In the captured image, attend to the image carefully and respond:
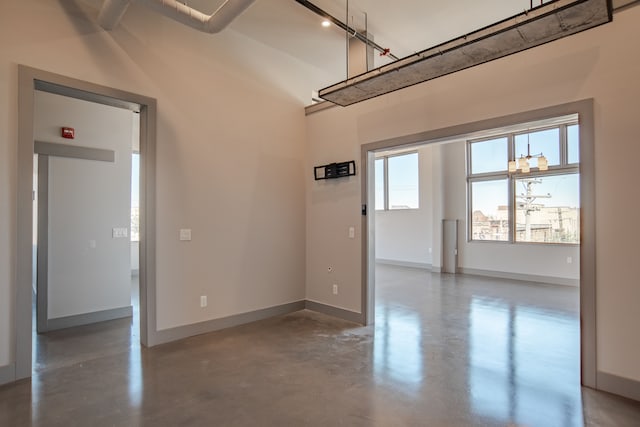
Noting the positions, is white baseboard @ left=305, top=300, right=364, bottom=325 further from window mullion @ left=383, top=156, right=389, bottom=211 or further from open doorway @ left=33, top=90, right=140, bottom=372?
window mullion @ left=383, top=156, right=389, bottom=211

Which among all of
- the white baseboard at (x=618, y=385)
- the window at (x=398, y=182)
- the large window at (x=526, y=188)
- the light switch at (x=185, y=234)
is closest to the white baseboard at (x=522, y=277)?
the large window at (x=526, y=188)

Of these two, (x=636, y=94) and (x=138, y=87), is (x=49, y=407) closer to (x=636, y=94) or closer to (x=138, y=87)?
(x=138, y=87)

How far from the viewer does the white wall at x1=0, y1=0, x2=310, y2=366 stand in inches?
112

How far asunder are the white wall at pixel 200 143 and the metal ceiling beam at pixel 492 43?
4.95 ft

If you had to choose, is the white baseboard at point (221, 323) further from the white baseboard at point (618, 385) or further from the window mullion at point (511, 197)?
the window mullion at point (511, 197)

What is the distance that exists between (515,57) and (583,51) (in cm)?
51

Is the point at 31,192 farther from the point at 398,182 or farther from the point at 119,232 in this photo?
the point at 398,182

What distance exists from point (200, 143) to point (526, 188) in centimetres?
688

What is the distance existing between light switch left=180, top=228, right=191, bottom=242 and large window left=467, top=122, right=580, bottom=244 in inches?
241

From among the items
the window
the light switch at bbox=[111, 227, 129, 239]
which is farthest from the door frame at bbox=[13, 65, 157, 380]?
the window

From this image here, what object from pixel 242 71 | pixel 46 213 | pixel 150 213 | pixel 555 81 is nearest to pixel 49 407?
pixel 150 213

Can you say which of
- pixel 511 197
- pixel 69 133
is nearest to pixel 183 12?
pixel 69 133

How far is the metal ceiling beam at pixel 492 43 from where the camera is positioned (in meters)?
2.22

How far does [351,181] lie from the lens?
4.50 metres
